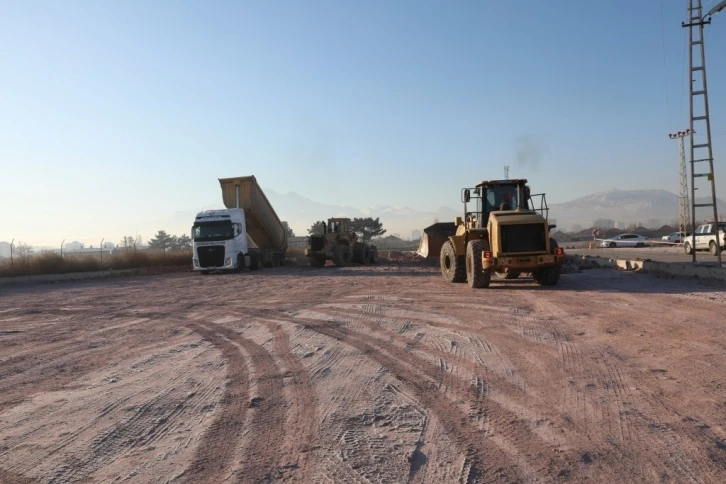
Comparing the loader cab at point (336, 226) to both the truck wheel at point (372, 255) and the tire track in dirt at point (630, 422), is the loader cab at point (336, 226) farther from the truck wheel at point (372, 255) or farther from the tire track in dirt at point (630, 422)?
the tire track in dirt at point (630, 422)

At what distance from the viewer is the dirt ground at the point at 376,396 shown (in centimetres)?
446

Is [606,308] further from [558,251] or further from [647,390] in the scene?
[647,390]

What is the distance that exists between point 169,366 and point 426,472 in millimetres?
4660

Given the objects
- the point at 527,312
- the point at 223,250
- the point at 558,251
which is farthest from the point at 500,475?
the point at 223,250

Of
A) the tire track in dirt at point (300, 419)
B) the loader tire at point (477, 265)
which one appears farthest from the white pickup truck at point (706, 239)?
the tire track in dirt at point (300, 419)

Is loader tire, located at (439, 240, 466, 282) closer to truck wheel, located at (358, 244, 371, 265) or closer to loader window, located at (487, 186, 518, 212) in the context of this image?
loader window, located at (487, 186, 518, 212)

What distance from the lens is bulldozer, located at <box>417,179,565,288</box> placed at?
15531 mm

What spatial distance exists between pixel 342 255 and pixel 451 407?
27282mm

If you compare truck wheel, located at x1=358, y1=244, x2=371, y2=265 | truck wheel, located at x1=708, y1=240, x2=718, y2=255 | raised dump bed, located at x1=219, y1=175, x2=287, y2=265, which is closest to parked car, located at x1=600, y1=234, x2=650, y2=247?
truck wheel, located at x1=708, y1=240, x2=718, y2=255

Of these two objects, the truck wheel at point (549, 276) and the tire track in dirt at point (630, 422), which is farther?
the truck wheel at point (549, 276)

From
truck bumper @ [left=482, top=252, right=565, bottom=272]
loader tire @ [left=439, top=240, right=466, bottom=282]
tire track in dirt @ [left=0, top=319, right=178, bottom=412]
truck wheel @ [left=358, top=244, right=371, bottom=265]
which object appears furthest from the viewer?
truck wheel @ [left=358, top=244, right=371, bottom=265]

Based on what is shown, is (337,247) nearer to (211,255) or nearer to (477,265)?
(211,255)

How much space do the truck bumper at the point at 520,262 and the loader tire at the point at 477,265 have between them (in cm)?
42

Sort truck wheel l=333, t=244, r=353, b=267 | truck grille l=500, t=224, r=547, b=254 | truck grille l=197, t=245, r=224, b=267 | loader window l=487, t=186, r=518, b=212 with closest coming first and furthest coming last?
truck grille l=500, t=224, r=547, b=254 < loader window l=487, t=186, r=518, b=212 < truck grille l=197, t=245, r=224, b=267 < truck wheel l=333, t=244, r=353, b=267
